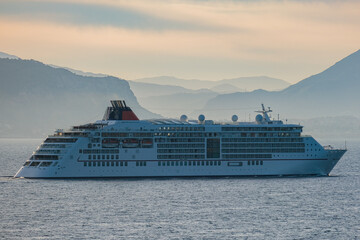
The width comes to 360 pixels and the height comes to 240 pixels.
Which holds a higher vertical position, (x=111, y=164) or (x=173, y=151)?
(x=173, y=151)

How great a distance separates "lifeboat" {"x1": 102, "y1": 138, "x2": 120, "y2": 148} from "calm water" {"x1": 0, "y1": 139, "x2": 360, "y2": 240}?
250 inches

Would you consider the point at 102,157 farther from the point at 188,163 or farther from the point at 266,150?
the point at 266,150

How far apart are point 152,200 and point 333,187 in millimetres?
30008

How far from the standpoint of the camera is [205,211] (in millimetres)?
88000

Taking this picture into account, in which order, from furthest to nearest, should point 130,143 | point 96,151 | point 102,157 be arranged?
point 130,143
point 96,151
point 102,157

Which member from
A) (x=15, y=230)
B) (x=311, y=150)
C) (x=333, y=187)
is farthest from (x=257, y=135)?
(x=15, y=230)

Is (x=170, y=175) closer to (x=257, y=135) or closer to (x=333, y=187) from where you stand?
(x=257, y=135)

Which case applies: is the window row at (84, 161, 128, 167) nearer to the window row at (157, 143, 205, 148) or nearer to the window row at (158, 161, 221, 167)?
the window row at (158, 161, 221, 167)

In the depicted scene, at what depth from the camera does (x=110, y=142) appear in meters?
120

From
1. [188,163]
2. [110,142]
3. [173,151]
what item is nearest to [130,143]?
[110,142]

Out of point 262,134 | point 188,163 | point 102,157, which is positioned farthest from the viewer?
point 262,134

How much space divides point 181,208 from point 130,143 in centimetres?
3197

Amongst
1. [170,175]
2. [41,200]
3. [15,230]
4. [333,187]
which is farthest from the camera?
[170,175]

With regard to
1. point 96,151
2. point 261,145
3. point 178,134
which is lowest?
point 96,151
